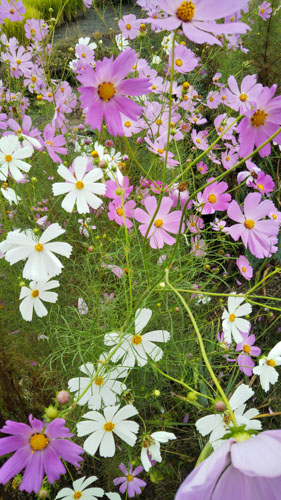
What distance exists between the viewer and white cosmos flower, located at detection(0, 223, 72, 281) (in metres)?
0.64

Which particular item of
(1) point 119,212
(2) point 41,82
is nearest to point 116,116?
(1) point 119,212

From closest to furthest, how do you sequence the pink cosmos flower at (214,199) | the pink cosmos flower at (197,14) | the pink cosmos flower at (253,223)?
1. the pink cosmos flower at (197,14)
2. the pink cosmos flower at (253,223)
3. the pink cosmos flower at (214,199)

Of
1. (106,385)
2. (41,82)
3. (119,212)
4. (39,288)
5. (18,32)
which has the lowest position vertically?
(106,385)

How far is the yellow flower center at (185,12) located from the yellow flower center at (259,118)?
168 mm

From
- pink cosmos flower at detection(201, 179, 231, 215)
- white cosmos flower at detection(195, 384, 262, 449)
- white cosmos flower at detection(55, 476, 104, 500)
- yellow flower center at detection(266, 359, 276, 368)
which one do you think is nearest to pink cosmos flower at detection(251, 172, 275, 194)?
pink cosmos flower at detection(201, 179, 231, 215)

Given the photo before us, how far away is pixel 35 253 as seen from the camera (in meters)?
0.66

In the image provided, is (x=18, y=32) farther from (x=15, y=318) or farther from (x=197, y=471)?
(x=197, y=471)

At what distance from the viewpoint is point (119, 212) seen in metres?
0.82

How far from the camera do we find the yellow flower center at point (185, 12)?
1.45 ft

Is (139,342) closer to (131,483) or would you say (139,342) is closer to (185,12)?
(131,483)

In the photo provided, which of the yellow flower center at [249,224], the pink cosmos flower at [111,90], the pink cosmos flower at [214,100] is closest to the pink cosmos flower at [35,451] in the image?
the pink cosmos flower at [111,90]

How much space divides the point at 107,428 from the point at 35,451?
22 cm

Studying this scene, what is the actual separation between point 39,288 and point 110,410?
29 centimetres

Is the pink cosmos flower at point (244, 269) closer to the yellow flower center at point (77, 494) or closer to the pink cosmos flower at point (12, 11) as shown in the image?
the yellow flower center at point (77, 494)
